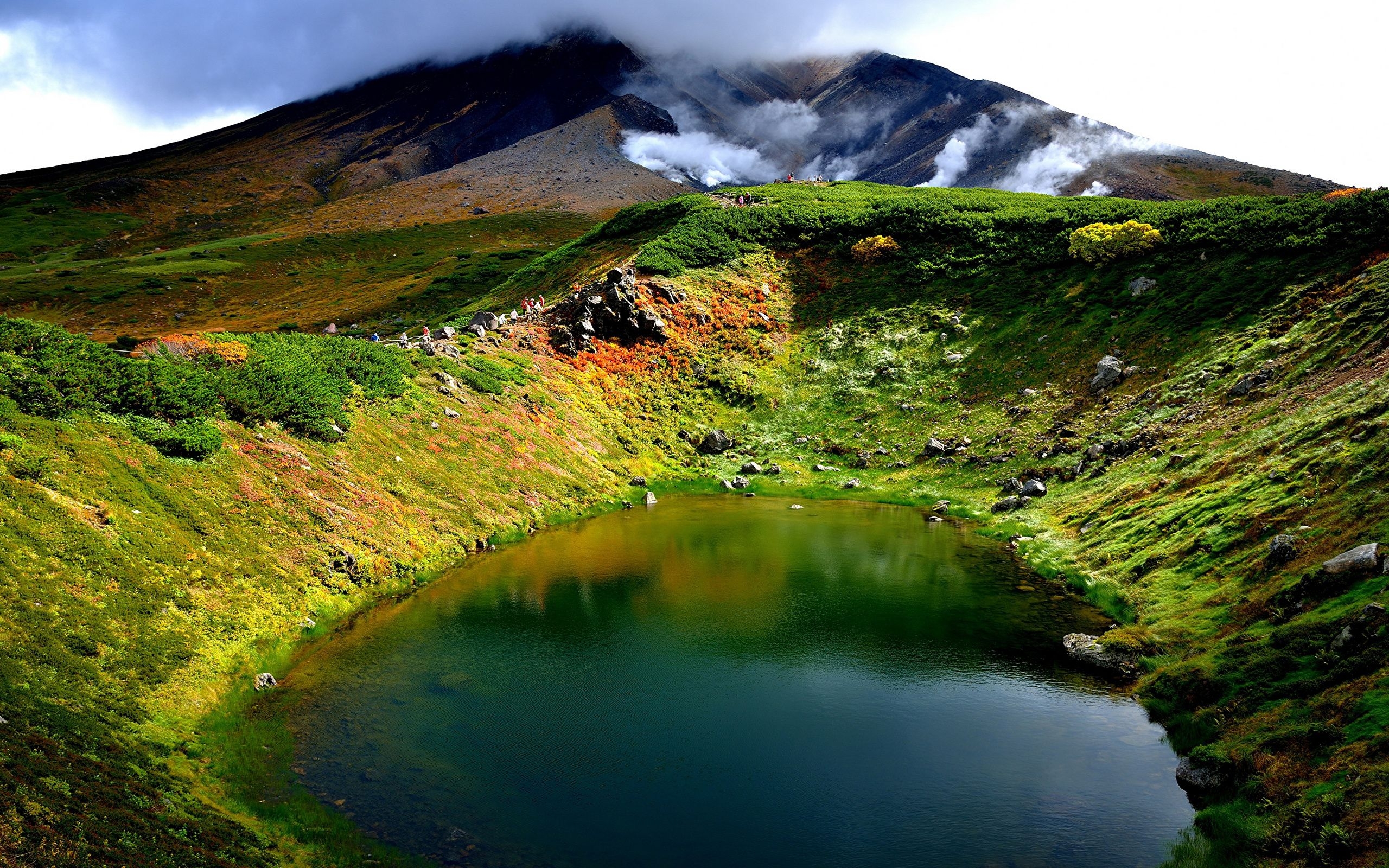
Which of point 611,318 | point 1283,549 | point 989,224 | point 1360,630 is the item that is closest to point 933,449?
point 611,318

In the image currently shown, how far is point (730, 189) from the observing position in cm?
11081

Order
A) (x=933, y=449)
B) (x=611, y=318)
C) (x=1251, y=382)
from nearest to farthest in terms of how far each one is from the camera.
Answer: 1. (x=1251, y=382)
2. (x=933, y=449)
3. (x=611, y=318)

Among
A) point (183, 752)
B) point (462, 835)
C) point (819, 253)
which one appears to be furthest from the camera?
point (819, 253)

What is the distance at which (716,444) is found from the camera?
206 ft

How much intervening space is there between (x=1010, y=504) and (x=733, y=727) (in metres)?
31.3

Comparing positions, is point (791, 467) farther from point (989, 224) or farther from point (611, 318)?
point (989, 224)

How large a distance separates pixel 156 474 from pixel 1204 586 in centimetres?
3988

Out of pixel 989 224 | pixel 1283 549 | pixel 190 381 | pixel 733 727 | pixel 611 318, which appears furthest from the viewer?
pixel 989 224

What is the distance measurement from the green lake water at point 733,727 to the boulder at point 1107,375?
2687 centimetres

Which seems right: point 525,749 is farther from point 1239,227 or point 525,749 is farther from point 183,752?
point 1239,227

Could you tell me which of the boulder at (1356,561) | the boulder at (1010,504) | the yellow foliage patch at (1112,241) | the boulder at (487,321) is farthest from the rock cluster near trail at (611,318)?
the boulder at (1356,561)

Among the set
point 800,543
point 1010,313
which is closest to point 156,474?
point 800,543

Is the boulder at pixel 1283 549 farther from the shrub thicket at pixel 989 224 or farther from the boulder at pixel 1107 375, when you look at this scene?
the shrub thicket at pixel 989 224

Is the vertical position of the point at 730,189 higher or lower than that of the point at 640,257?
higher
